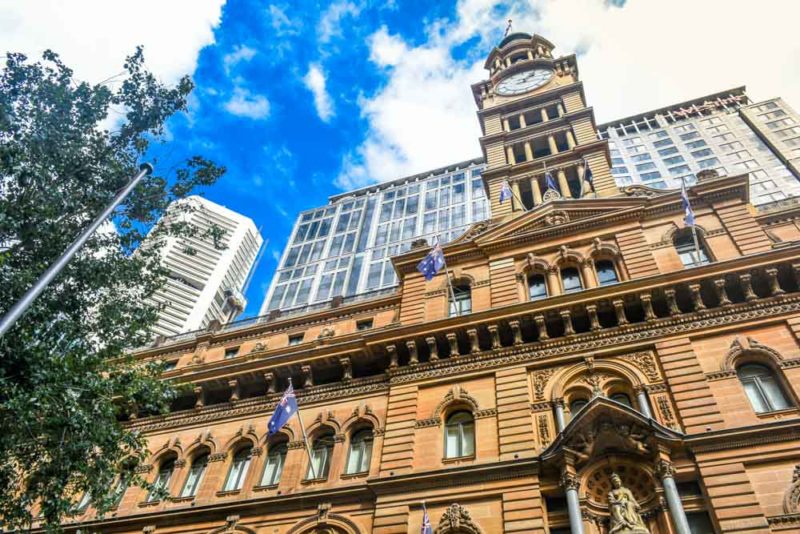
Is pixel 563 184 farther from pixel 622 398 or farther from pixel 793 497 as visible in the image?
pixel 793 497

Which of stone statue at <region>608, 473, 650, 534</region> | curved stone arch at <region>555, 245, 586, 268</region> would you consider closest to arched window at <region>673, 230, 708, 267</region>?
curved stone arch at <region>555, 245, 586, 268</region>

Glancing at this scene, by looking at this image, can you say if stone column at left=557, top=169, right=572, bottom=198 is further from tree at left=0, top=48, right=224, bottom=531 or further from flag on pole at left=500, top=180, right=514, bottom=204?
tree at left=0, top=48, right=224, bottom=531

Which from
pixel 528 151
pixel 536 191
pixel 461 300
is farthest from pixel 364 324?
pixel 528 151

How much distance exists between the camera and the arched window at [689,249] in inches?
955

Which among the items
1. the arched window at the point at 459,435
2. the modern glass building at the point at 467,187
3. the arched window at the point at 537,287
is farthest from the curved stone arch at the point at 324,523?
the modern glass building at the point at 467,187

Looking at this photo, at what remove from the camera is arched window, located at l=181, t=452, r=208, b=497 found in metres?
24.9

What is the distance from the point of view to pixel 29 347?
16.6 metres

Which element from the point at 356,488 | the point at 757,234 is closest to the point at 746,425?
the point at 757,234

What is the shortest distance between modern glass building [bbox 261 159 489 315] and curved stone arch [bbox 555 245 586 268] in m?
46.0

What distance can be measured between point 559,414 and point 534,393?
134 cm

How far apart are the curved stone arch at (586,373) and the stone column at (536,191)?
13534mm

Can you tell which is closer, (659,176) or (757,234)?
(757,234)

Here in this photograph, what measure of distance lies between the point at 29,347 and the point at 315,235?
77.5 m

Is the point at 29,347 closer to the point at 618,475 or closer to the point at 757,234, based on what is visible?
the point at 618,475
